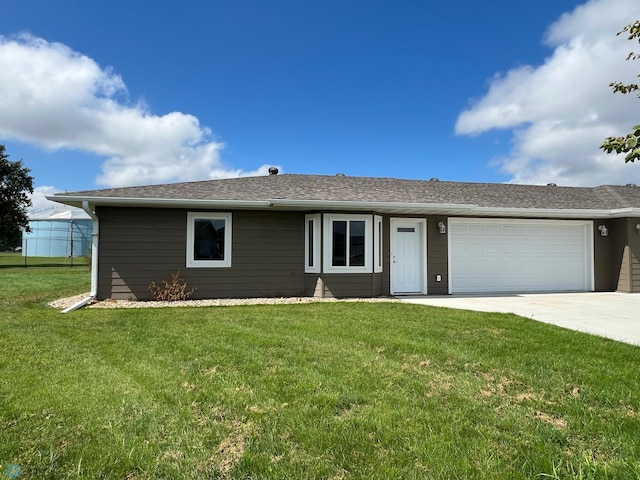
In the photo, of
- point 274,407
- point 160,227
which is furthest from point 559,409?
point 160,227

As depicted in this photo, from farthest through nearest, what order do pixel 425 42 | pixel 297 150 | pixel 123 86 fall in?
pixel 297 150
pixel 123 86
pixel 425 42

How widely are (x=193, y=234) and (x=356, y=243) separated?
4.11 metres

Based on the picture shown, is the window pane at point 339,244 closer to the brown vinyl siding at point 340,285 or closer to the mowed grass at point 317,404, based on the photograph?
the brown vinyl siding at point 340,285

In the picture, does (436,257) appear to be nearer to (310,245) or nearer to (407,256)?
(407,256)

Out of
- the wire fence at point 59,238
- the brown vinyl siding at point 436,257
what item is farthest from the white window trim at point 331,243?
the wire fence at point 59,238

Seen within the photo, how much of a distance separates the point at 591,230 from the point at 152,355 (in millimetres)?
13349

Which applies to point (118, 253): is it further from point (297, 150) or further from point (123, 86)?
point (297, 150)

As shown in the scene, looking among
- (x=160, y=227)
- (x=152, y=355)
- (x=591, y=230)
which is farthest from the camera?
(x=591, y=230)

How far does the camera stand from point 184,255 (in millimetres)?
9641

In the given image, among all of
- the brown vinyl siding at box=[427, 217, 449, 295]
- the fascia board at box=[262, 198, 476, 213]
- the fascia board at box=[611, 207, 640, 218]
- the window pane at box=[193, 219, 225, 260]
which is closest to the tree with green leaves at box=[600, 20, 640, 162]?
the fascia board at box=[262, 198, 476, 213]

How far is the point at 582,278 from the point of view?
1252 cm

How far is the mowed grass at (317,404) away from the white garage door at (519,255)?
6.30 meters

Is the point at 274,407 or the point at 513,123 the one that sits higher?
the point at 513,123

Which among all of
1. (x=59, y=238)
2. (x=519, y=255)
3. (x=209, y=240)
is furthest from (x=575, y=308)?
(x=59, y=238)
